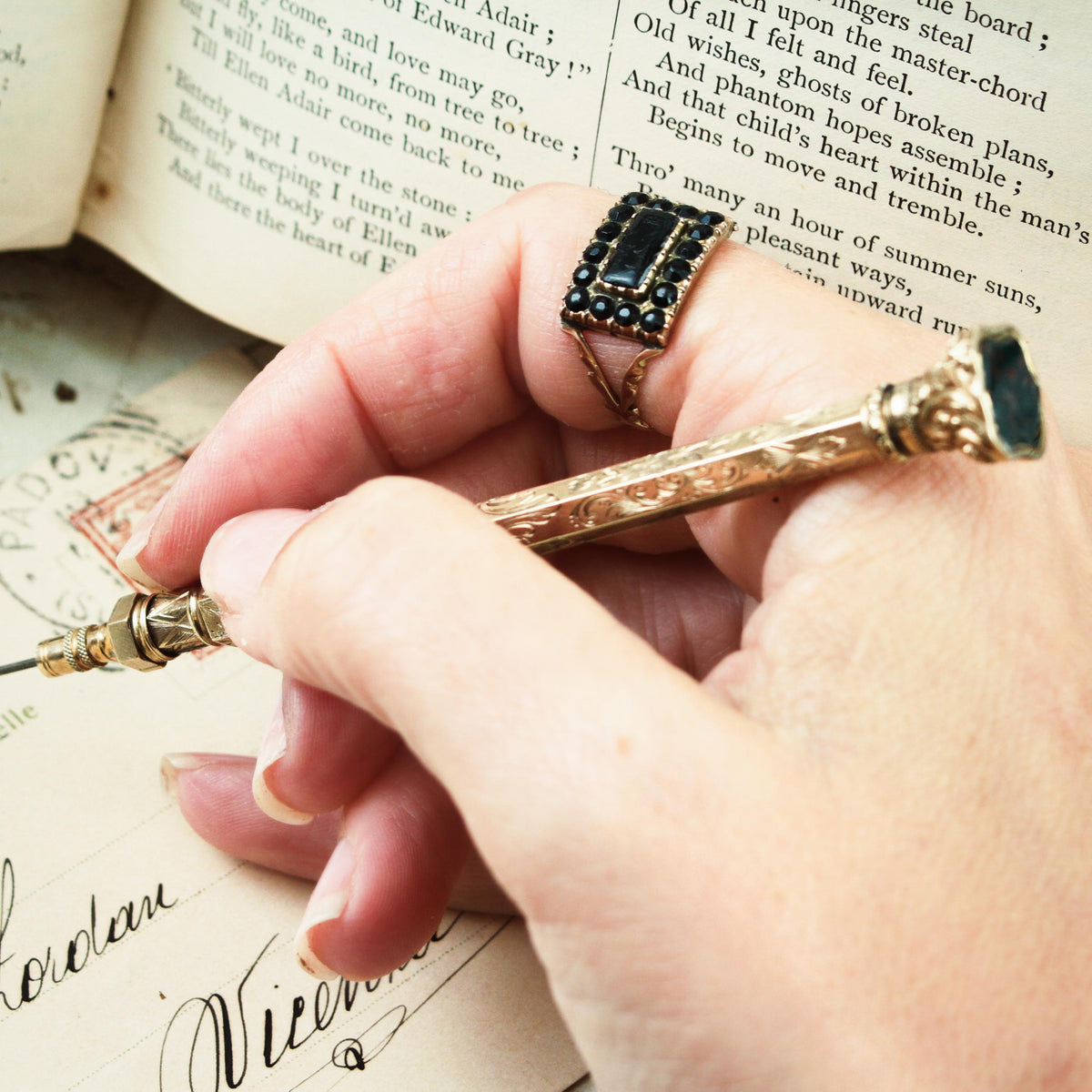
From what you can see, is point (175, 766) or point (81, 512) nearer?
point (175, 766)

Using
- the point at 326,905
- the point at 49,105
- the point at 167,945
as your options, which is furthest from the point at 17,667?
the point at 49,105

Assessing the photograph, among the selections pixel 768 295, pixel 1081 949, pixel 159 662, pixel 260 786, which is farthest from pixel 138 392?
pixel 1081 949

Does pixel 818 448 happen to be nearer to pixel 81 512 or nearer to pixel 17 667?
pixel 17 667

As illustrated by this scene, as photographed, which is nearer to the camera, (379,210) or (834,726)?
(834,726)

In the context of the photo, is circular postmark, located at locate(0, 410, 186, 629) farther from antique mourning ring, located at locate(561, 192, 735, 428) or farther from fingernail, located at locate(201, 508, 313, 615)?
antique mourning ring, located at locate(561, 192, 735, 428)

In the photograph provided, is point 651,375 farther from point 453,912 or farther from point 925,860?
point 453,912

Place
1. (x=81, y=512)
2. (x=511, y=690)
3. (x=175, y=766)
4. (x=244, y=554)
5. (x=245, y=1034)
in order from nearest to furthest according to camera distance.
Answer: (x=511, y=690) < (x=244, y=554) < (x=245, y=1034) < (x=175, y=766) < (x=81, y=512)

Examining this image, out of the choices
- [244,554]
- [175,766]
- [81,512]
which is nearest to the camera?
[244,554]
